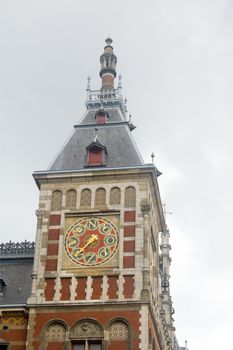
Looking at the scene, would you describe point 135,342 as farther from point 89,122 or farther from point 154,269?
point 89,122

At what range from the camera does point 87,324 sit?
42.8m

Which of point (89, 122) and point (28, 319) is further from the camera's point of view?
point (89, 122)

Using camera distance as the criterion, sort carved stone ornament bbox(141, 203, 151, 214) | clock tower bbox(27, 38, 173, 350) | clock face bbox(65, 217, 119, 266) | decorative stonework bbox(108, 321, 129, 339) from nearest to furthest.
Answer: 1. decorative stonework bbox(108, 321, 129, 339)
2. clock tower bbox(27, 38, 173, 350)
3. clock face bbox(65, 217, 119, 266)
4. carved stone ornament bbox(141, 203, 151, 214)

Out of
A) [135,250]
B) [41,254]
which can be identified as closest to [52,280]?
[41,254]

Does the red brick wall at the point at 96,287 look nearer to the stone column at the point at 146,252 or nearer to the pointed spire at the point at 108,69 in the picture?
the stone column at the point at 146,252

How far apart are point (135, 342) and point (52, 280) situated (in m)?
6.33

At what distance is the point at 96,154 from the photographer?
49.2 meters

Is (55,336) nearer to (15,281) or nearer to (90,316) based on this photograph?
(90,316)

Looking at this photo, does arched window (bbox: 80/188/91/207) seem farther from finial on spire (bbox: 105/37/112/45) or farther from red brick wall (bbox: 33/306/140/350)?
finial on spire (bbox: 105/37/112/45)

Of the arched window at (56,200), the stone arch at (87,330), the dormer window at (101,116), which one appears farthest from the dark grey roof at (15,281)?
the dormer window at (101,116)

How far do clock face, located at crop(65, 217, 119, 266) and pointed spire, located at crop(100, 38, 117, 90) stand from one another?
52.2 ft

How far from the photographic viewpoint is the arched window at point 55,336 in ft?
139

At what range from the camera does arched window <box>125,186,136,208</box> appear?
46.4 meters

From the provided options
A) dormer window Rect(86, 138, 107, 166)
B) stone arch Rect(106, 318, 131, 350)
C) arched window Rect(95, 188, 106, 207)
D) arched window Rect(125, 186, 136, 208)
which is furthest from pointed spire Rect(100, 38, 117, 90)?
stone arch Rect(106, 318, 131, 350)
